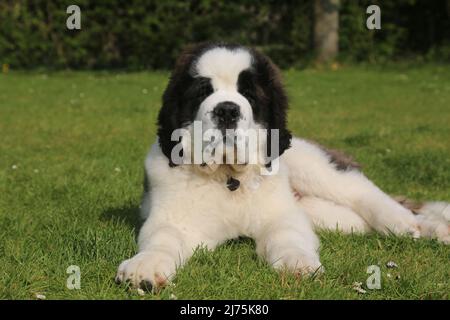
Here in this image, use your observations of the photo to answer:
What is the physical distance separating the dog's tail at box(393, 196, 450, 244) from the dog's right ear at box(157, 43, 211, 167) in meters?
1.52

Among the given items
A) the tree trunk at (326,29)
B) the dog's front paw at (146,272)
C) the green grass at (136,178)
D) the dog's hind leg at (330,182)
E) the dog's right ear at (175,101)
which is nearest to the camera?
the dog's front paw at (146,272)

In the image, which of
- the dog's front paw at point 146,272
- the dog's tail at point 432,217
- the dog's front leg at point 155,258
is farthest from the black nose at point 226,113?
the dog's tail at point 432,217

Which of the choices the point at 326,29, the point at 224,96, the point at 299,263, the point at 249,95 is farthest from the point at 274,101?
Answer: the point at 326,29

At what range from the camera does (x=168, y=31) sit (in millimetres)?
15039

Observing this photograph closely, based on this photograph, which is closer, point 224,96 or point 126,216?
point 224,96

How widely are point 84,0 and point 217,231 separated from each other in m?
11.9

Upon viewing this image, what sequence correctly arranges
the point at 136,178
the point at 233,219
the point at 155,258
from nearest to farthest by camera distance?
the point at 155,258 < the point at 233,219 < the point at 136,178

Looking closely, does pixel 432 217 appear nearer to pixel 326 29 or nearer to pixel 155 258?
pixel 155 258

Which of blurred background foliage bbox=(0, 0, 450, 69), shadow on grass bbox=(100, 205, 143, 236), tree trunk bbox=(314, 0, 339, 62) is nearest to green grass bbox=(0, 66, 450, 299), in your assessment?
shadow on grass bbox=(100, 205, 143, 236)

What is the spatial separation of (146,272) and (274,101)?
4.01 feet

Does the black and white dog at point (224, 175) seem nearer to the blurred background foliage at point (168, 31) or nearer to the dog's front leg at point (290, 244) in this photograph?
the dog's front leg at point (290, 244)

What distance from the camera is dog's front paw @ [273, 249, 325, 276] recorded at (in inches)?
123

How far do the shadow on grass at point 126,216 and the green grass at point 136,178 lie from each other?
13mm

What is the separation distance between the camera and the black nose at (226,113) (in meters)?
3.33
